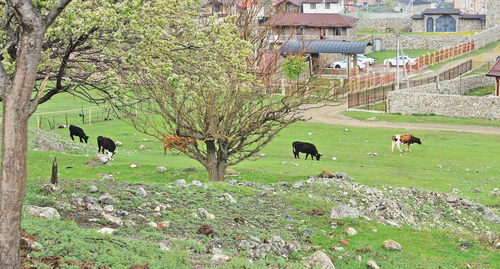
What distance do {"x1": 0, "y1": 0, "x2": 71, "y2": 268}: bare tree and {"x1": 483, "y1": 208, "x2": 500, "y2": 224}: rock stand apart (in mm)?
13544

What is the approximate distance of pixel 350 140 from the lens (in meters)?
33.1

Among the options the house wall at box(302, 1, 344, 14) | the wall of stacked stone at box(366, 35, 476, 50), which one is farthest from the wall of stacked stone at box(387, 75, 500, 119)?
the house wall at box(302, 1, 344, 14)

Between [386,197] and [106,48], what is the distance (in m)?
10.3

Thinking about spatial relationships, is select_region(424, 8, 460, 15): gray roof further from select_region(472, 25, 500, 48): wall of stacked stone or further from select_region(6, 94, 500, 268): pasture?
select_region(6, 94, 500, 268): pasture

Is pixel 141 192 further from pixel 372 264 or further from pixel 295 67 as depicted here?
pixel 295 67

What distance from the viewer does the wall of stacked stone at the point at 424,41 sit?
273 feet

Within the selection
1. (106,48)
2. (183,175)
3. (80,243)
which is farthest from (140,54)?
(183,175)

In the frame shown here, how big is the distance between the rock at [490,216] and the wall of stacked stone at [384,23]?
3633 inches

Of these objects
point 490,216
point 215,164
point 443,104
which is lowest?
point 490,216

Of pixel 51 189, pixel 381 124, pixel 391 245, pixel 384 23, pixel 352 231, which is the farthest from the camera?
pixel 384 23

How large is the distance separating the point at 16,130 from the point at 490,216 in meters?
13.9

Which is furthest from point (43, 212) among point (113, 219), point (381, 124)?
point (381, 124)

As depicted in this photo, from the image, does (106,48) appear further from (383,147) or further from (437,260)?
(383,147)

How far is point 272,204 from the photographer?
45.8 ft
